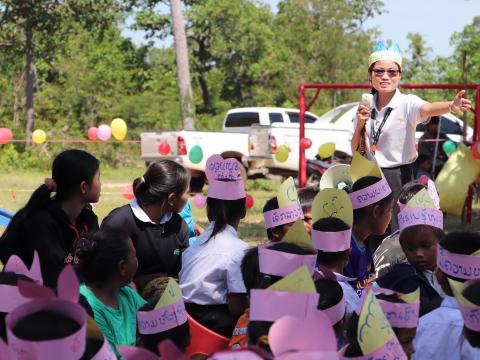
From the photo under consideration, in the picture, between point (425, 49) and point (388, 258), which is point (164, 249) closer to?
point (388, 258)

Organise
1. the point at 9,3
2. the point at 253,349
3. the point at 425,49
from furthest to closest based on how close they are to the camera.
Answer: the point at 425,49 < the point at 9,3 < the point at 253,349

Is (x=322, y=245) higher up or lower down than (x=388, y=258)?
higher up

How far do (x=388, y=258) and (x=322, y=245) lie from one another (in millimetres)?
1065

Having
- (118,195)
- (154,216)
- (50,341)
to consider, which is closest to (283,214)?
(154,216)

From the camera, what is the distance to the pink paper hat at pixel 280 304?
205 centimetres

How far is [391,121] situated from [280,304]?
3.55 m

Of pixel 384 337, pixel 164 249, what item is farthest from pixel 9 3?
pixel 384 337

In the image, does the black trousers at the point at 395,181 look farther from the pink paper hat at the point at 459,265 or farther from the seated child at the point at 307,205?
the pink paper hat at the point at 459,265

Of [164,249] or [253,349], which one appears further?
[164,249]

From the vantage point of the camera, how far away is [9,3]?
22.4 meters

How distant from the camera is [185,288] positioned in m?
4.10

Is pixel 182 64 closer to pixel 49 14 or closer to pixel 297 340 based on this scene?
pixel 49 14

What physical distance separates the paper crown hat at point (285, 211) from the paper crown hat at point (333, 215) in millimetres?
201

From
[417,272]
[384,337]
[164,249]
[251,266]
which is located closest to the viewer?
[384,337]
